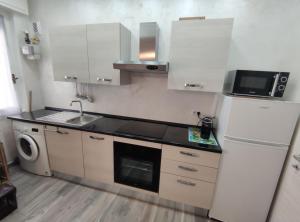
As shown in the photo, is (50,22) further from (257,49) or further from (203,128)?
(257,49)

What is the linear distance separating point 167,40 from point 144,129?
3.89 ft

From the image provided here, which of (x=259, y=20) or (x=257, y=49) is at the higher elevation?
(x=259, y=20)

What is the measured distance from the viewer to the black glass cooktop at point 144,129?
5.61ft

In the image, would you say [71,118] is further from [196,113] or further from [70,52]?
[196,113]

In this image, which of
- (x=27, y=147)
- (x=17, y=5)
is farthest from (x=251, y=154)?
(x=17, y=5)

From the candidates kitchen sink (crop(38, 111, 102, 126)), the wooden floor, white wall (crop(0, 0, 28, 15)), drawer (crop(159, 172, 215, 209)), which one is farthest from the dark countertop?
white wall (crop(0, 0, 28, 15))

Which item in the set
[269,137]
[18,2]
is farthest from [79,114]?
[269,137]

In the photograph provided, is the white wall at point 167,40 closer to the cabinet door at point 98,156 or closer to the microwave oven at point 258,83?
the microwave oven at point 258,83

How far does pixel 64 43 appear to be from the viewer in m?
1.88

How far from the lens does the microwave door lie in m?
1.34

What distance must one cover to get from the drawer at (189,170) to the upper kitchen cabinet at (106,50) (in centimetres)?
115

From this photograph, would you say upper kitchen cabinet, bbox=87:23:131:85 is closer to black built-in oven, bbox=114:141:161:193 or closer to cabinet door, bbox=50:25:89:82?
cabinet door, bbox=50:25:89:82

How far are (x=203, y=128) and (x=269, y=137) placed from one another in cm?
58

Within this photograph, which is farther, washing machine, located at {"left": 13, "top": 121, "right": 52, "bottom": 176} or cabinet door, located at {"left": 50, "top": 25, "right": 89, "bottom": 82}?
washing machine, located at {"left": 13, "top": 121, "right": 52, "bottom": 176}
